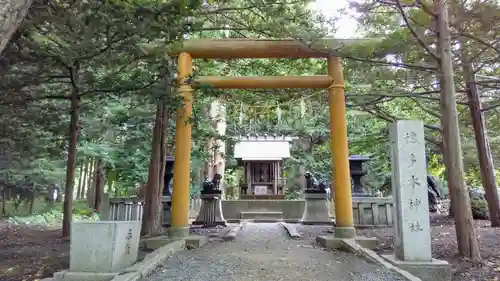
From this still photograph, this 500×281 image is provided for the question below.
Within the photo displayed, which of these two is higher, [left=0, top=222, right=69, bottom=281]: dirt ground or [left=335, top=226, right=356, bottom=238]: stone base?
[left=335, top=226, right=356, bottom=238]: stone base

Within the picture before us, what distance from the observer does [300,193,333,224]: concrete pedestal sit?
466 inches

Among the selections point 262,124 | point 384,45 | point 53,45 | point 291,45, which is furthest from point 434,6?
point 262,124

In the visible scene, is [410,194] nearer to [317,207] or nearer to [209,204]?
[209,204]

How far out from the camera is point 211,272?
4688mm

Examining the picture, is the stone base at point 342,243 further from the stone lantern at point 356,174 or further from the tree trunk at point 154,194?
the stone lantern at point 356,174

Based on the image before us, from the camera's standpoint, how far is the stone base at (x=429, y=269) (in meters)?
4.70

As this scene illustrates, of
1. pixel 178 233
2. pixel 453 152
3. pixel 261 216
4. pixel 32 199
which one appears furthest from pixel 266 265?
pixel 32 199

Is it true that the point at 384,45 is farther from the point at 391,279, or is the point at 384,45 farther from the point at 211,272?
the point at 211,272

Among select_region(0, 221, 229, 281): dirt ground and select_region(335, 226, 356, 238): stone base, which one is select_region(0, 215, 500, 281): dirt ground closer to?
select_region(0, 221, 229, 281): dirt ground

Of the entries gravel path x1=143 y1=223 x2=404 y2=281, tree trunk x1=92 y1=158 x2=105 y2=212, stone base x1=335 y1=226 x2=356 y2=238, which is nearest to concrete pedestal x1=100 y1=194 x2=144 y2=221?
gravel path x1=143 y1=223 x2=404 y2=281

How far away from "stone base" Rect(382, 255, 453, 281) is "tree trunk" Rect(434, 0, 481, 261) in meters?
1.28

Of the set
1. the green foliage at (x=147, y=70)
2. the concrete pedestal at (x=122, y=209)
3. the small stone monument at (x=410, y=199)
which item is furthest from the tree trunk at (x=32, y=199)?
the small stone monument at (x=410, y=199)

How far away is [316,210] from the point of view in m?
12.0

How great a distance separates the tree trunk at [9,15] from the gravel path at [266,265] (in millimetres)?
2837
